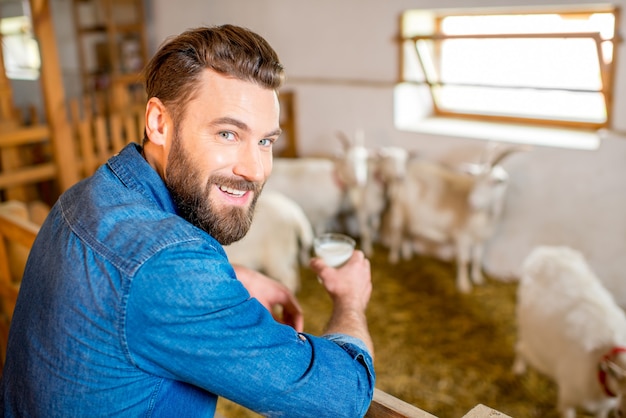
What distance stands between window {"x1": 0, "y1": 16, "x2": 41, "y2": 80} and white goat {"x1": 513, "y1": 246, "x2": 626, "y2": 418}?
9.34 metres

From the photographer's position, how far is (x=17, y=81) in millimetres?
10586

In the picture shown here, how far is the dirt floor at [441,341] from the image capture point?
344cm

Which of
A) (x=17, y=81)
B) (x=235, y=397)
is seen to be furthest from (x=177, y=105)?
(x=17, y=81)

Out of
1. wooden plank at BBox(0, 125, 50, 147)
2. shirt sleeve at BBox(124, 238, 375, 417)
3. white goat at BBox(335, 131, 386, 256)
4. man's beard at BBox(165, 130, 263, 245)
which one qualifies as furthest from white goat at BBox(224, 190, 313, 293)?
shirt sleeve at BBox(124, 238, 375, 417)

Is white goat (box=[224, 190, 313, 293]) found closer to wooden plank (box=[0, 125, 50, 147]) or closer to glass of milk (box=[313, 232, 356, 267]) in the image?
wooden plank (box=[0, 125, 50, 147])

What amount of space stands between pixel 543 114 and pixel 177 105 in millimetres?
4449

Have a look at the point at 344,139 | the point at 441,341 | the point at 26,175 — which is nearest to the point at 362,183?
the point at 344,139

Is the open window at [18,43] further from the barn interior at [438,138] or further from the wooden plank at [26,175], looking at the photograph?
the wooden plank at [26,175]

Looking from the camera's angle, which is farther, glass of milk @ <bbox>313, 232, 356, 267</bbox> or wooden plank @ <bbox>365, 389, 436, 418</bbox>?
glass of milk @ <bbox>313, 232, 356, 267</bbox>

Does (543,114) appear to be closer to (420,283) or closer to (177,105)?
(420,283)

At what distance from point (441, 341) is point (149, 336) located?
3319 mm

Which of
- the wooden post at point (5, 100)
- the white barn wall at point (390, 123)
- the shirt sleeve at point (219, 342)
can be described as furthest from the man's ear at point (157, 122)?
the wooden post at point (5, 100)

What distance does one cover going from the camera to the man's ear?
1.37 metres

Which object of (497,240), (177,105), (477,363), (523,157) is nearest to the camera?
(177,105)
